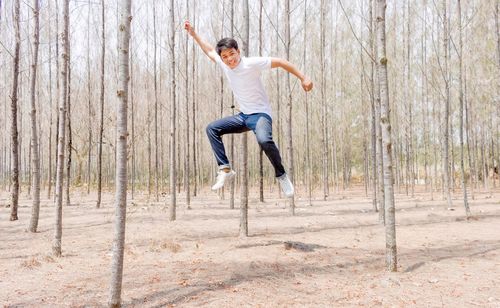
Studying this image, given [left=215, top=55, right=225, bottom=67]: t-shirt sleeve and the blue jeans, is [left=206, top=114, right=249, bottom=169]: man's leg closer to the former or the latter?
the blue jeans

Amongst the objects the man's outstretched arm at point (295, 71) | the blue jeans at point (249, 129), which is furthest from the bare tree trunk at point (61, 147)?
the man's outstretched arm at point (295, 71)

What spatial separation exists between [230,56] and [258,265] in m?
2.71

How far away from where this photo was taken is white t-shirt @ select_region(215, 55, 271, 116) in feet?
12.6

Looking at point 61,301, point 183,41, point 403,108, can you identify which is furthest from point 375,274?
point 403,108

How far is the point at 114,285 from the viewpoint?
10.9 feet

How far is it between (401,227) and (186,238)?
15.6 ft

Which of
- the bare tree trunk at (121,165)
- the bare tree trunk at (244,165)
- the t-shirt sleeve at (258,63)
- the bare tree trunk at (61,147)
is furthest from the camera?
the bare tree trunk at (244,165)

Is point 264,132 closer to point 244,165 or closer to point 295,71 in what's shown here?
point 295,71

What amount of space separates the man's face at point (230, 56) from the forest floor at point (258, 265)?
7.70ft

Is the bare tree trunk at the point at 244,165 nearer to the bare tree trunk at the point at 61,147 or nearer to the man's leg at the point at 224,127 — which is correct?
the man's leg at the point at 224,127

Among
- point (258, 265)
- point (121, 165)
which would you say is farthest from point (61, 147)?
point (258, 265)

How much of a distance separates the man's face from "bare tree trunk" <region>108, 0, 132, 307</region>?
3.06ft

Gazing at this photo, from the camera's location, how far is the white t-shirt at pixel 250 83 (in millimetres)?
3844

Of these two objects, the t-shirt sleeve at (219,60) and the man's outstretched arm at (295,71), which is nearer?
the man's outstretched arm at (295,71)
